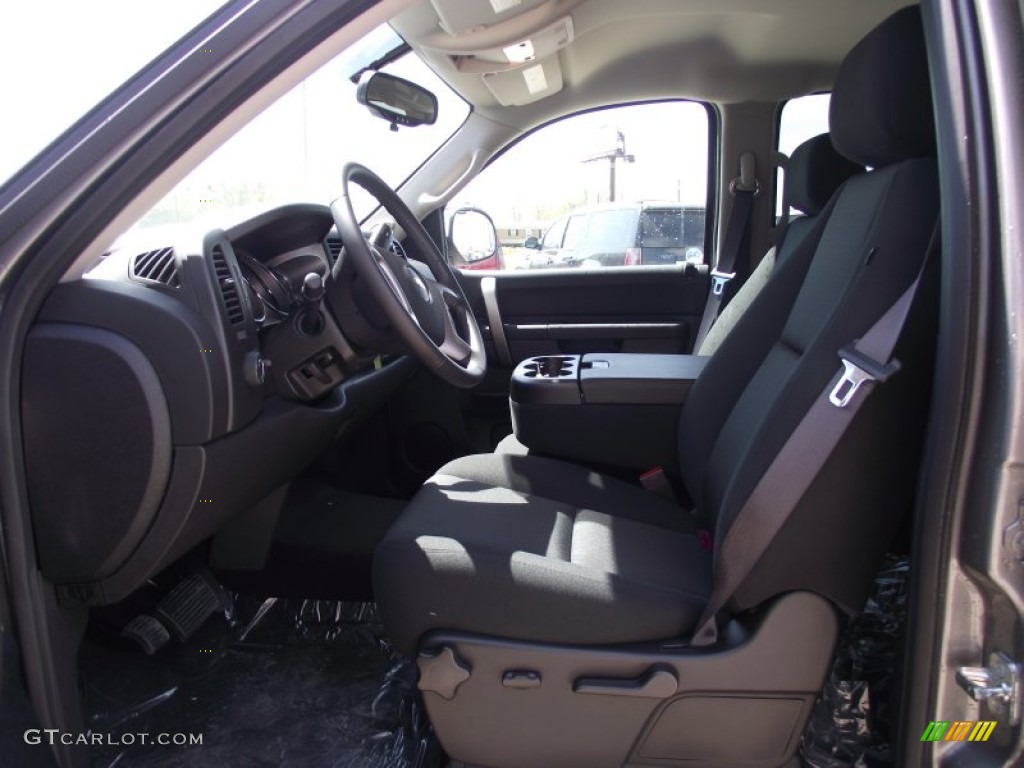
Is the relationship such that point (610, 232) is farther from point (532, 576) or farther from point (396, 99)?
point (532, 576)

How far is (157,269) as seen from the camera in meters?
1.17

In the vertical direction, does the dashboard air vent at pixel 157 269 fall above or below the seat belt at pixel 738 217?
below

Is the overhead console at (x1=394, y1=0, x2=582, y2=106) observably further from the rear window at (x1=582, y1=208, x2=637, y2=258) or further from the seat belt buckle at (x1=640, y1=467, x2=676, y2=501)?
the seat belt buckle at (x1=640, y1=467, x2=676, y2=501)

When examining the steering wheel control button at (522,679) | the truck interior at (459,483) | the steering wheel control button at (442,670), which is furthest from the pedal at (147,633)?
the steering wheel control button at (522,679)

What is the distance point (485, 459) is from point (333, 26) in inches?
36.7

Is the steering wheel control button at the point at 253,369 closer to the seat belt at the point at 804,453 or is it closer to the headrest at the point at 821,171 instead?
the seat belt at the point at 804,453

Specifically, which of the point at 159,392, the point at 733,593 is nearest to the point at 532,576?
the point at 733,593

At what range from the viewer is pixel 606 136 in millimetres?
2627

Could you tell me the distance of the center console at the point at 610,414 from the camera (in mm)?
1755

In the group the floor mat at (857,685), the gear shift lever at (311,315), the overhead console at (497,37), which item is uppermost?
the overhead console at (497,37)

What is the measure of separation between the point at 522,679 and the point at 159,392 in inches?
26.8

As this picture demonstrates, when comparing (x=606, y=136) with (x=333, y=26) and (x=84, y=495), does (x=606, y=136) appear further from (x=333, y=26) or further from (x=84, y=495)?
(x=84, y=495)

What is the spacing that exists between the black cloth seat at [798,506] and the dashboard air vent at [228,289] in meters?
0.44

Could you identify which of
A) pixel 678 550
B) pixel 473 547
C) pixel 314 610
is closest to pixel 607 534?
pixel 678 550
